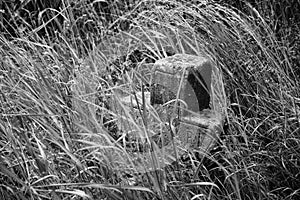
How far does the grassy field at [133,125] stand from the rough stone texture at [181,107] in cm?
4

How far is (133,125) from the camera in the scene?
2.01 metres

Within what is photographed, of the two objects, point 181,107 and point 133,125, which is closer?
point 133,125

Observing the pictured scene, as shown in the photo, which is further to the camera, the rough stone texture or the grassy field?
the rough stone texture

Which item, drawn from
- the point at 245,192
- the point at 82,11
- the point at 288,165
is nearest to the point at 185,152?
the point at 245,192

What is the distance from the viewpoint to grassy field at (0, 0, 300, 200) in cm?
180

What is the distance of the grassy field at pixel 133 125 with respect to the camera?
1.80 meters

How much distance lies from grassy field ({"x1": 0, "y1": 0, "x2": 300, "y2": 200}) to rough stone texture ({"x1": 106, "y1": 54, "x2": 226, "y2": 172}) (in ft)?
0.13

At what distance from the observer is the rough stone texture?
203 centimetres

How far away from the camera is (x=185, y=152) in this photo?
2.04 m

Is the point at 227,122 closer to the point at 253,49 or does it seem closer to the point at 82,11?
the point at 253,49

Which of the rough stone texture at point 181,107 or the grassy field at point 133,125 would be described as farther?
the rough stone texture at point 181,107

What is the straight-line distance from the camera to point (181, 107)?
83.9 inches

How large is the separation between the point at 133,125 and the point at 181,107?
0.77 ft

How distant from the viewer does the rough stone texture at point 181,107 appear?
2.03m
